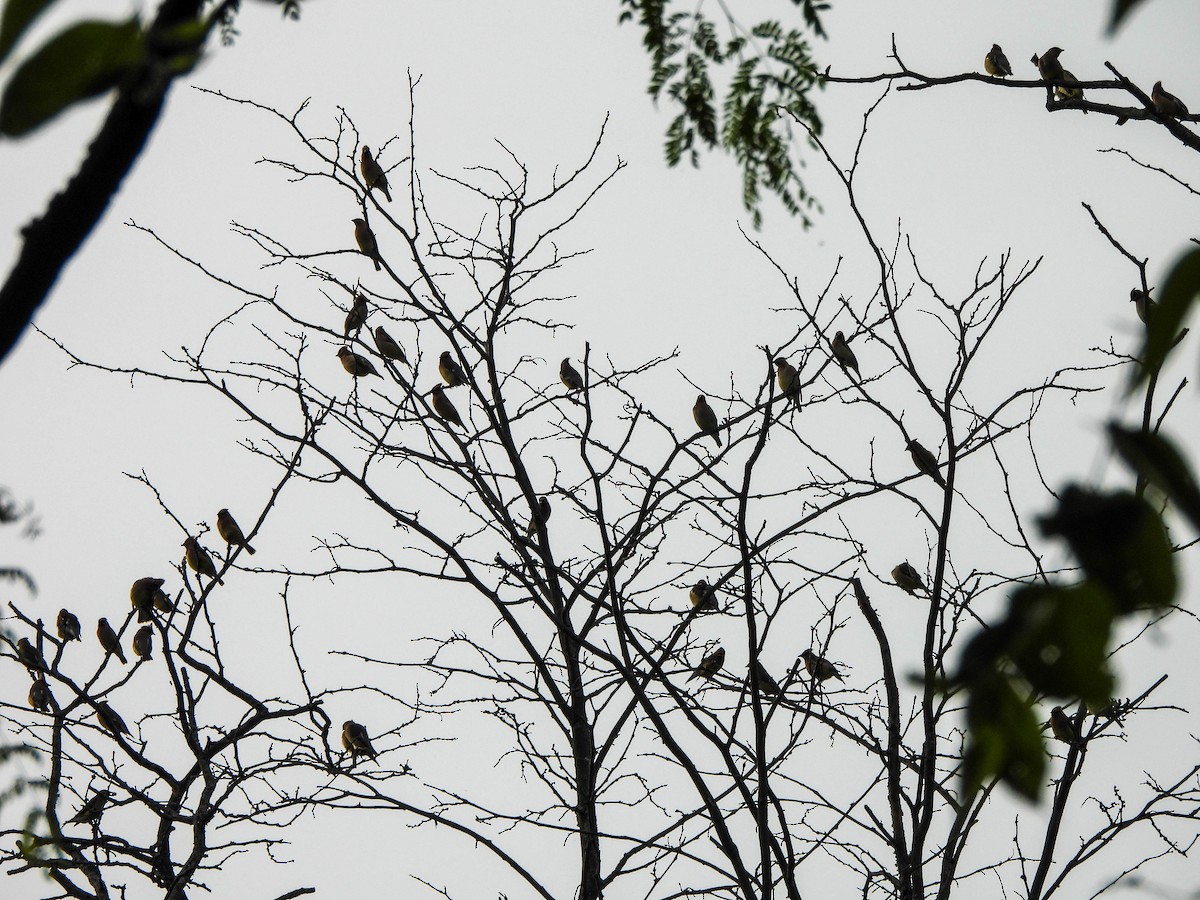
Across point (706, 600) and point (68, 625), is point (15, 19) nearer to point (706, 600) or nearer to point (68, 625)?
point (706, 600)

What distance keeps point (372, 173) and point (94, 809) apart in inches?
184

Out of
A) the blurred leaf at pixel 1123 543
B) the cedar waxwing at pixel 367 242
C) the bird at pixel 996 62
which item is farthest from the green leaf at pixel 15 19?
the bird at pixel 996 62

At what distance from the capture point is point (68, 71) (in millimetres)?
638

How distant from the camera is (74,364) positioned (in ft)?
17.7

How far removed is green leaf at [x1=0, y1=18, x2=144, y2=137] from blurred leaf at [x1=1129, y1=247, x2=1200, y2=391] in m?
0.58

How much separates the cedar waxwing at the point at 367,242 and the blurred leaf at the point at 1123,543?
17.2ft

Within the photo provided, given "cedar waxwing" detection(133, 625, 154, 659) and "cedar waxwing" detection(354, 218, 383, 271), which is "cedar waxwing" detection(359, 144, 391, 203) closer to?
"cedar waxwing" detection(354, 218, 383, 271)

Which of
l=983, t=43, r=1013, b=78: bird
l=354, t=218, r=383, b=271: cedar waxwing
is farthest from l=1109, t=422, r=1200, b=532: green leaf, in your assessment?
l=983, t=43, r=1013, b=78: bird

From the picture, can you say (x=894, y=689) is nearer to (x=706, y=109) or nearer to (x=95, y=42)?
(x=706, y=109)

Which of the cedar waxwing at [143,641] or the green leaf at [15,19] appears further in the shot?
the cedar waxwing at [143,641]

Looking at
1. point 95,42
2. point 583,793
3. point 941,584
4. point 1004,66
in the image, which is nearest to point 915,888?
point 941,584

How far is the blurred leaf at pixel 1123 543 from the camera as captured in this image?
2.00 ft

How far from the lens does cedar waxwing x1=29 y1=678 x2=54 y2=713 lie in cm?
549

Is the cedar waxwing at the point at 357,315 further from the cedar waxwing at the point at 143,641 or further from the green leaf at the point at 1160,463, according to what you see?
the green leaf at the point at 1160,463
